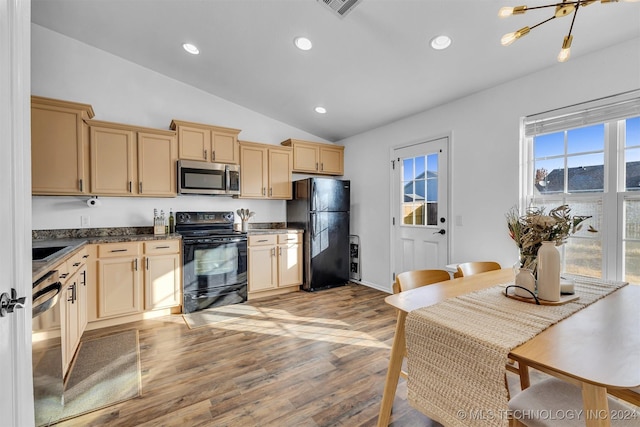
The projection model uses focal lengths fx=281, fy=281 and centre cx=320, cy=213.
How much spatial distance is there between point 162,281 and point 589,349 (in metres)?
3.49

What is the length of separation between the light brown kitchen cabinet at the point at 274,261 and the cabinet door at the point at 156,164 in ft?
4.00

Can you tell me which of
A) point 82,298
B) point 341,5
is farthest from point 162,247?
point 341,5

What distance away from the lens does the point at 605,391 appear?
0.82 m

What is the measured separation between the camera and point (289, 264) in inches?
160

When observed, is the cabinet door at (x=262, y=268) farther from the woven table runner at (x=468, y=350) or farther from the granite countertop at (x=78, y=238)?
the woven table runner at (x=468, y=350)

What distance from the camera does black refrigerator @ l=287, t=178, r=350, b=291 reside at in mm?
4125

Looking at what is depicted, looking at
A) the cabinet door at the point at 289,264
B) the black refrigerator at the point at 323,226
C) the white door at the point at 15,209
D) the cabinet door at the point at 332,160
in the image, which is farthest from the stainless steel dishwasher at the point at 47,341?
the cabinet door at the point at 332,160

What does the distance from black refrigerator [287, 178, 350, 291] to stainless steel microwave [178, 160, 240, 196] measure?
965mm

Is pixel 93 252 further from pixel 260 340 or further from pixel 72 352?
pixel 260 340

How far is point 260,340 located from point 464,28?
3.17 meters

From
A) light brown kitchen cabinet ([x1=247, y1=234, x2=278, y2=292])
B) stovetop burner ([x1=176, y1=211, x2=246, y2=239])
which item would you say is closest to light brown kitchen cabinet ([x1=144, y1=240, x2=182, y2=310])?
stovetop burner ([x1=176, y1=211, x2=246, y2=239])

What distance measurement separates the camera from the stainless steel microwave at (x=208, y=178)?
3496mm

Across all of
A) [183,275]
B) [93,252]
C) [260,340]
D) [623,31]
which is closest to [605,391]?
[260,340]

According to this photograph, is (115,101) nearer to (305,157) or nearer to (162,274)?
(162,274)
